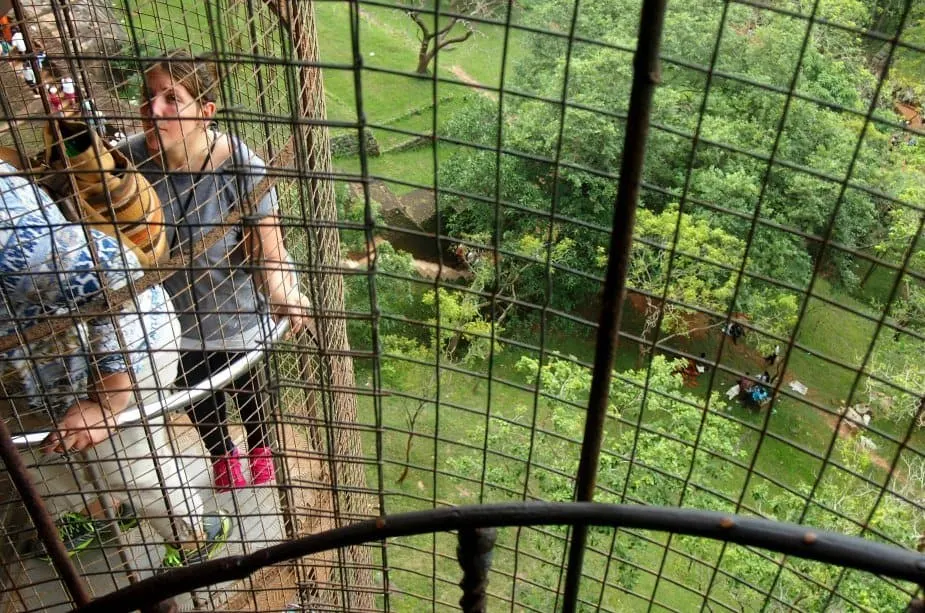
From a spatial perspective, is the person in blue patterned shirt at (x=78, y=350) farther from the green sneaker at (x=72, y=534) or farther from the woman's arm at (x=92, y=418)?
the green sneaker at (x=72, y=534)

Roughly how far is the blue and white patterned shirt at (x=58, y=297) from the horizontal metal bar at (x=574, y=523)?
0.49 meters

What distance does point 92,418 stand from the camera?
154 centimetres

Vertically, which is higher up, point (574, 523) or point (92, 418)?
point (574, 523)

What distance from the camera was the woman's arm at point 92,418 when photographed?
1507 mm

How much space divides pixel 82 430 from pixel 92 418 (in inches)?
1.9

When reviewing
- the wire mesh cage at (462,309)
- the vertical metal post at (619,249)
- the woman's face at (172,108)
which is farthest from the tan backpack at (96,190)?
the vertical metal post at (619,249)

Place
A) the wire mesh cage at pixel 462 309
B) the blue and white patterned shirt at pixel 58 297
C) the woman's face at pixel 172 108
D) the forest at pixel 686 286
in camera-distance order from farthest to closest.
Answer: the forest at pixel 686 286
the woman's face at pixel 172 108
the blue and white patterned shirt at pixel 58 297
the wire mesh cage at pixel 462 309

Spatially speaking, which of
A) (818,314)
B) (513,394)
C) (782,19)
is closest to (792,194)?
(818,314)

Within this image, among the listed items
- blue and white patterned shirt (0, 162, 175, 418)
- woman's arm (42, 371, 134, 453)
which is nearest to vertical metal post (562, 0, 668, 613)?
blue and white patterned shirt (0, 162, 175, 418)

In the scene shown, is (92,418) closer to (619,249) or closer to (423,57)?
(619,249)

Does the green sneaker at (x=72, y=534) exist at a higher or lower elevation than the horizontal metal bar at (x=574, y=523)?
lower

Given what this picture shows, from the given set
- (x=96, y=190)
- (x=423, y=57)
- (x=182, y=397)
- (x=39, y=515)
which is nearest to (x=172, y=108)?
(x=96, y=190)

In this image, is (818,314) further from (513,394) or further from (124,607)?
(124,607)

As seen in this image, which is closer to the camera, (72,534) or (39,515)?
(39,515)
